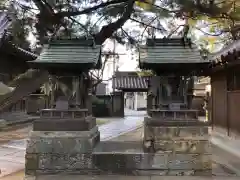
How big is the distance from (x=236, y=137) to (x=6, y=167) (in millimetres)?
8442

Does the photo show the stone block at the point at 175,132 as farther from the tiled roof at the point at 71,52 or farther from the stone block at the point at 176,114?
the tiled roof at the point at 71,52

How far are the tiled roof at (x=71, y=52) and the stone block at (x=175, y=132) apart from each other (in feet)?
7.60

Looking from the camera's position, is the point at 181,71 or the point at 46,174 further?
the point at 181,71

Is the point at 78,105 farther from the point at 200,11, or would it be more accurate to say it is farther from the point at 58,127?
the point at 200,11

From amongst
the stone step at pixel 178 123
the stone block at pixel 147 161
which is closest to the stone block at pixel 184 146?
the stone block at pixel 147 161

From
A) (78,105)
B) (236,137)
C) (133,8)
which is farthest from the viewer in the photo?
(236,137)

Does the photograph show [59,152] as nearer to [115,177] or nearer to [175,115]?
[115,177]

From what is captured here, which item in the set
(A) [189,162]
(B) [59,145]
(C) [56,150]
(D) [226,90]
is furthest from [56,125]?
(D) [226,90]

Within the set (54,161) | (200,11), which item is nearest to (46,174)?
(54,161)

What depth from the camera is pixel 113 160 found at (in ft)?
26.2

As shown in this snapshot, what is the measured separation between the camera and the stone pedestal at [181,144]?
792 centimetres

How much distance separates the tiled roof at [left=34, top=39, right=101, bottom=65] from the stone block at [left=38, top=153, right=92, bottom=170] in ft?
7.70

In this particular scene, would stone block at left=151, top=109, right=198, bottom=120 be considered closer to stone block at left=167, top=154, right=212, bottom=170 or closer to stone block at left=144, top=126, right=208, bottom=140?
stone block at left=144, top=126, right=208, bottom=140

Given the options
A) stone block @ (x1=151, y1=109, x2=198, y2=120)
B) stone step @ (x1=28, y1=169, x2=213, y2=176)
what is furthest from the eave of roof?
stone step @ (x1=28, y1=169, x2=213, y2=176)
